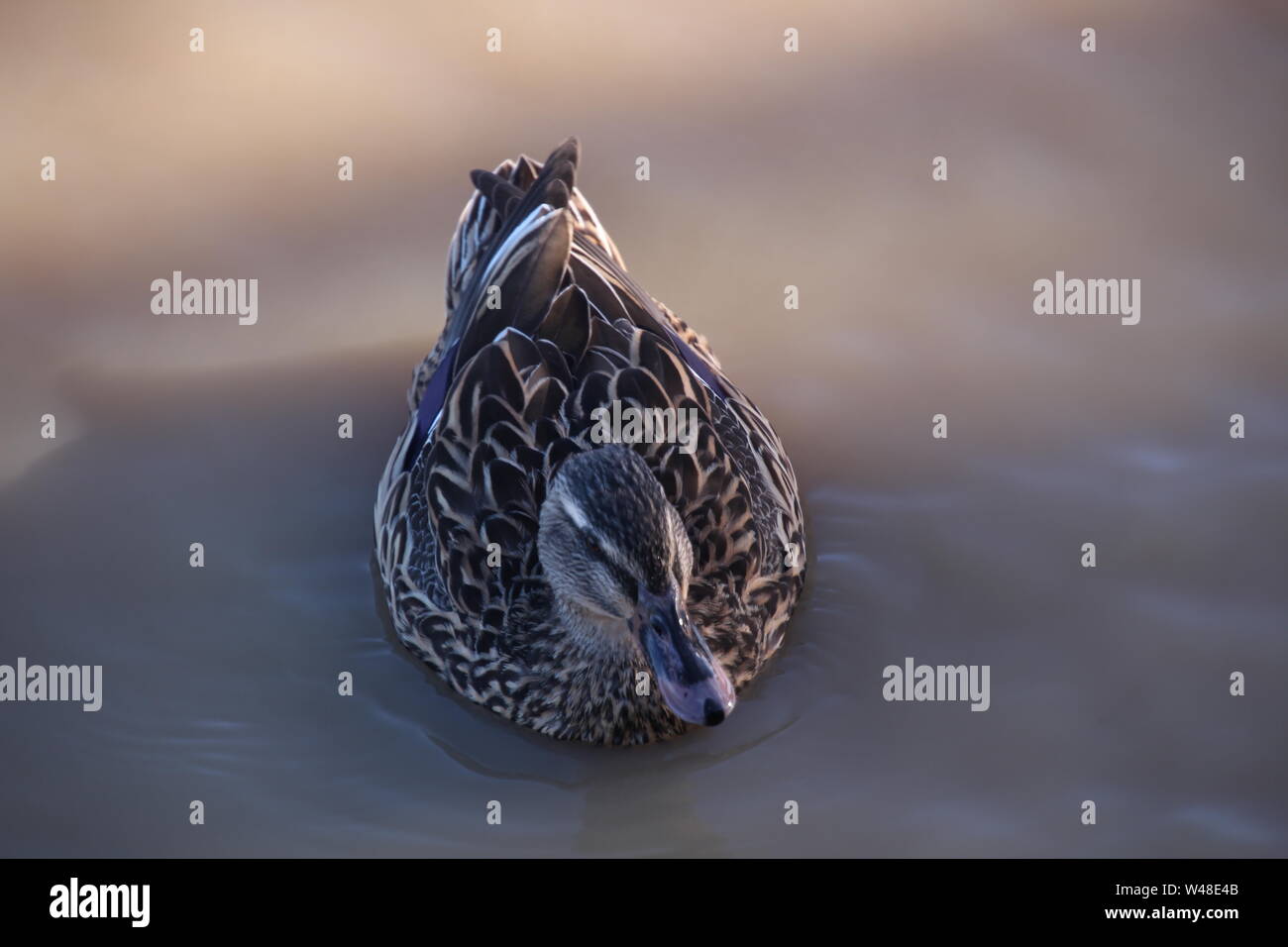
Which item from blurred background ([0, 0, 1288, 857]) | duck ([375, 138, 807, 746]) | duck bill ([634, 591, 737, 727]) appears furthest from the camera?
blurred background ([0, 0, 1288, 857])

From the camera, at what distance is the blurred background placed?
18.4 feet

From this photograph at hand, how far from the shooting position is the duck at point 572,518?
5.38m

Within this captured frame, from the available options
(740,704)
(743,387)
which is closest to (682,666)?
(740,704)

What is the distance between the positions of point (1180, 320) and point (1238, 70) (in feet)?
7.17

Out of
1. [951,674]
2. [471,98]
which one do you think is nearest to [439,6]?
[471,98]

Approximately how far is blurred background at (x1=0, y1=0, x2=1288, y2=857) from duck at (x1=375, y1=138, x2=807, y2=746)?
22 centimetres

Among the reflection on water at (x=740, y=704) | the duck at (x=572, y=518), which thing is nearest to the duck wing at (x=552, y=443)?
the duck at (x=572, y=518)

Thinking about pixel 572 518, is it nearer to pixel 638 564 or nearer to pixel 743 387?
pixel 638 564

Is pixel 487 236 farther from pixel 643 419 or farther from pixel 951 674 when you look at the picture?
pixel 951 674

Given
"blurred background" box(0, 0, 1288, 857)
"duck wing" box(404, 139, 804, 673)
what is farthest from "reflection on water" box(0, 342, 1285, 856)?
"duck wing" box(404, 139, 804, 673)

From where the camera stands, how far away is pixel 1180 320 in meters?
7.50

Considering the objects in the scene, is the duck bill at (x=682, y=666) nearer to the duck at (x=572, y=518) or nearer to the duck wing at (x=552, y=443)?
the duck at (x=572, y=518)

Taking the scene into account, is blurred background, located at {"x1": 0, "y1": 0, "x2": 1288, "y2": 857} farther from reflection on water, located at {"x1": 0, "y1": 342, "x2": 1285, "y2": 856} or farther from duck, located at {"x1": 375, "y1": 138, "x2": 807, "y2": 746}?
duck, located at {"x1": 375, "y1": 138, "x2": 807, "y2": 746}

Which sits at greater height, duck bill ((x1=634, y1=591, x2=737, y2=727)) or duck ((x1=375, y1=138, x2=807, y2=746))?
duck ((x1=375, y1=138, x2=807, y2=746))
